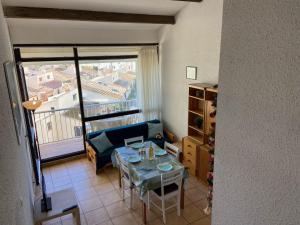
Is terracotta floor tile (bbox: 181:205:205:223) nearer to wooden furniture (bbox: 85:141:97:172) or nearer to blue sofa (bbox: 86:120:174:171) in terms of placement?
blue sofa (bbox: 86:120:174:171)

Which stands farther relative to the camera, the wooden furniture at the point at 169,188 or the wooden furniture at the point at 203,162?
the wooden furniture at the point at 203,162

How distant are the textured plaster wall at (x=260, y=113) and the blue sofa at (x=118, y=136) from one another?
3906mm

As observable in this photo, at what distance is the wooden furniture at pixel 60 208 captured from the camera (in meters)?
2.72

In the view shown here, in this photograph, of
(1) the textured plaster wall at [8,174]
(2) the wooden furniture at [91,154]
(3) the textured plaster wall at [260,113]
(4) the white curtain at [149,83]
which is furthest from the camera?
(4) the white curtain at [149,83]

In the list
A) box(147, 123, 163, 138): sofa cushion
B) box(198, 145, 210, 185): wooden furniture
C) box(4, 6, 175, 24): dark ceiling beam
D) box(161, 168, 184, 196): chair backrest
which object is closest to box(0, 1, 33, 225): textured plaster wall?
box(161, 168, 184, 196): chair backrest

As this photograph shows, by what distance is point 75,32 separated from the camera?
464cm

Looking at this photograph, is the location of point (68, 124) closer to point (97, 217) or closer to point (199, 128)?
point (97, 217)

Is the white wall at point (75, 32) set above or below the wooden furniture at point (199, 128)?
above

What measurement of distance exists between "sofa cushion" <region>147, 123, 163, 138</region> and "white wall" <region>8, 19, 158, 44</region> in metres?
2.10

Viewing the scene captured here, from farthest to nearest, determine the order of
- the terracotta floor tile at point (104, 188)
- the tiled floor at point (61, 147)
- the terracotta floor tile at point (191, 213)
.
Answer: the tiled floor at point (61, 147)
the terracotta floor tile at point (104, 188)
the terracotta floor tile at point (191, 213)

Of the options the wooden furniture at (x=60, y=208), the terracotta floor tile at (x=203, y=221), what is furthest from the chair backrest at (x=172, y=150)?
the wooden furniture at (x=60, y=208)

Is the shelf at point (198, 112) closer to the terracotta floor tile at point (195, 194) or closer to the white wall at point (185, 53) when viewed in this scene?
the white wall at point (185, 53)

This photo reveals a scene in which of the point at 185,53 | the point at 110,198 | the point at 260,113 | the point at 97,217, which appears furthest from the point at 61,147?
the point at 260,113

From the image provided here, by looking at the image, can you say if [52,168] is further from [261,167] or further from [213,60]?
[261,167]
